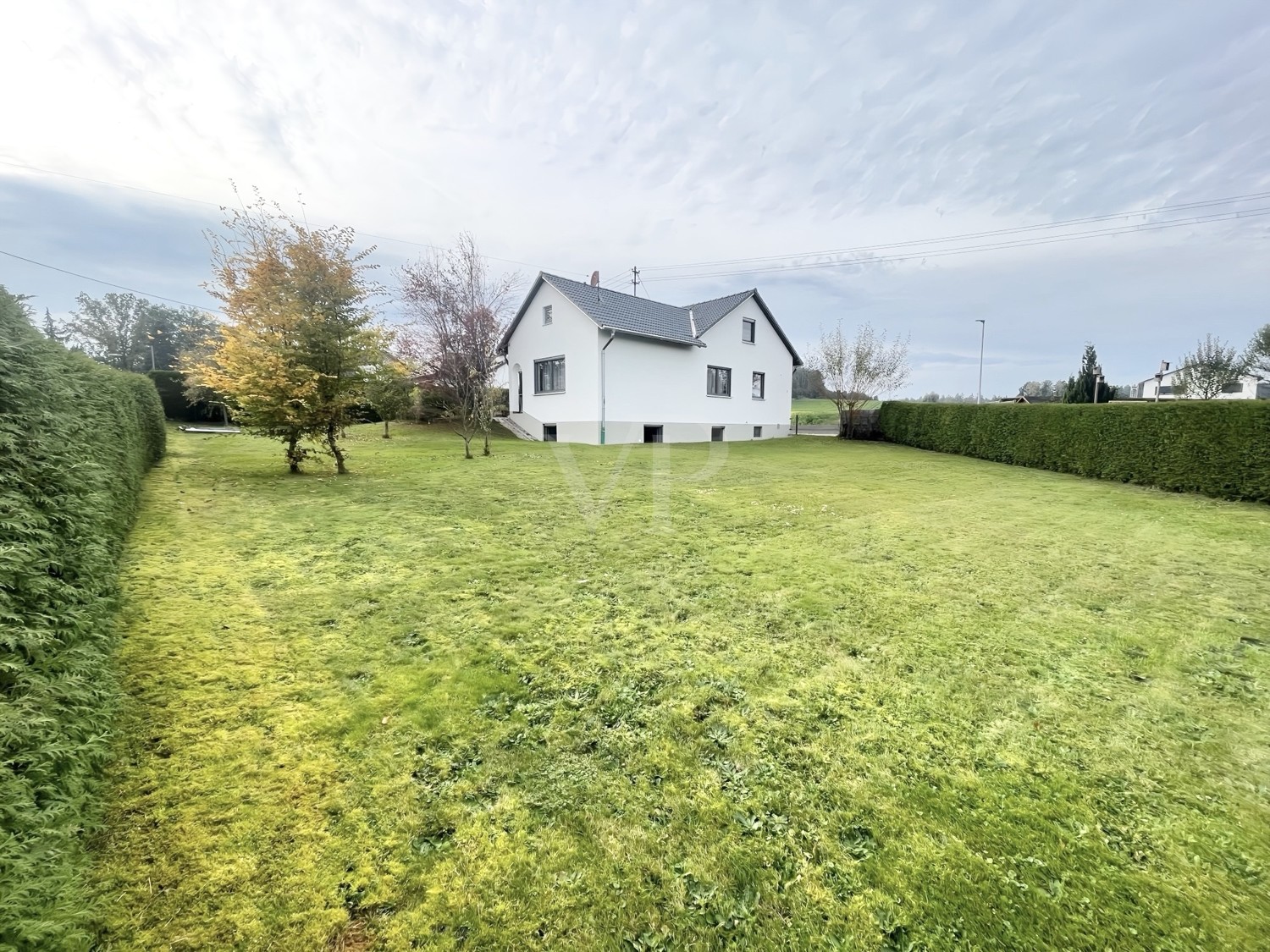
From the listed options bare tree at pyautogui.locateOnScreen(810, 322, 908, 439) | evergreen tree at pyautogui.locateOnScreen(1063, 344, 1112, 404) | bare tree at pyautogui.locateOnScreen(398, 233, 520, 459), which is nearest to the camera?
bare tree at pyautogui.locateOnScreen(398, 233, 520, 459)

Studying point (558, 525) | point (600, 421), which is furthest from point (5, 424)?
point (600, 421)

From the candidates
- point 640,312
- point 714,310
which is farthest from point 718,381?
point 640,312

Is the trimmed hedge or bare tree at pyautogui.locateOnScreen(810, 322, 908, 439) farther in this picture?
bare tree at pyautogui.locateOnScreen(810, 322, 908, 439)

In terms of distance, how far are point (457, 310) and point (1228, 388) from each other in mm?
48969

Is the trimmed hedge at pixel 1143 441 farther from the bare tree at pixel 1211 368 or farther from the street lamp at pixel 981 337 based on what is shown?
the bare tree at pixel 1211 368

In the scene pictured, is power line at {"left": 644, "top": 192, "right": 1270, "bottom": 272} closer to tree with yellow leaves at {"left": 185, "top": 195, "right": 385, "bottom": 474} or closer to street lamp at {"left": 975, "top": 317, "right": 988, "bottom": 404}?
street lamp at {"left": 975, "top": 317, "right": 988, "bottom": 404}

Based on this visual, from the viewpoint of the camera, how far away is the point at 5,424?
2.48m

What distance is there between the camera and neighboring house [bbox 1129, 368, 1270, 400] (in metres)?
Answer: 31.9

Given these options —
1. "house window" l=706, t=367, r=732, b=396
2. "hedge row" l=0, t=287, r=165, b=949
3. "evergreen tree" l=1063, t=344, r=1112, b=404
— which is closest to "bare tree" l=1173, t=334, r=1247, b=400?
"evergreen tree" l=1063, t=344, r=1112, b=404

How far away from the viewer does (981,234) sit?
2491cm

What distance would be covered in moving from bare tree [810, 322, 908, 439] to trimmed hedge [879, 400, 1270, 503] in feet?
19.0

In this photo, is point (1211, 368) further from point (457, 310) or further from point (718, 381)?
point (457, 310)

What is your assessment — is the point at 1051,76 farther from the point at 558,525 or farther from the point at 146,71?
the point at 146,71

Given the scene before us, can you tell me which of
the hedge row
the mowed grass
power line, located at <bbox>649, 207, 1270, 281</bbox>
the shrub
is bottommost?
the mowed grass
